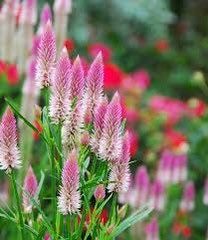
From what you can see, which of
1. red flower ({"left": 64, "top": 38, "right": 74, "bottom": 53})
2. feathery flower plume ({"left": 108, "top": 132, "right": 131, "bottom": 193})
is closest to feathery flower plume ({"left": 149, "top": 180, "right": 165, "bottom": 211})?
red flower ({"left": 64, "top": 38, "right": 74, "bottom": 53})

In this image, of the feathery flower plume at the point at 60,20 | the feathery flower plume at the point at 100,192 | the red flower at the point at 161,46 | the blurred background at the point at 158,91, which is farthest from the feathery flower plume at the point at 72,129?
the red flower at the point at 161,46

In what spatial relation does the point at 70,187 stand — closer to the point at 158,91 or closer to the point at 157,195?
the point at 157,195

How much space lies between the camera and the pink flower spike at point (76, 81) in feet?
5.65

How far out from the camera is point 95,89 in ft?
5.80

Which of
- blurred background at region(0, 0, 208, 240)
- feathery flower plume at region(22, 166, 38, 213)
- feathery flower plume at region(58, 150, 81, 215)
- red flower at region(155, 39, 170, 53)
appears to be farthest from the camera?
red flower at region(155, 39, 170, 53)

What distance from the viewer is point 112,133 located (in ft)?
5.62

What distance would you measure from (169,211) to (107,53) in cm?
153

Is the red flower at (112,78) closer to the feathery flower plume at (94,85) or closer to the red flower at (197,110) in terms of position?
the red flower at (197,110)

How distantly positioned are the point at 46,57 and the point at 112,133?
0.71 feet

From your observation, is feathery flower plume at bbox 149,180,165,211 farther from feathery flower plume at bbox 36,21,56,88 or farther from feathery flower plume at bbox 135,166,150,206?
feathery flower plume at bbox 36,21,56,88

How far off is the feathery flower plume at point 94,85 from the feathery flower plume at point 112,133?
0.23 feet

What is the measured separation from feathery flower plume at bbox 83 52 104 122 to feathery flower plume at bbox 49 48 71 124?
74mm

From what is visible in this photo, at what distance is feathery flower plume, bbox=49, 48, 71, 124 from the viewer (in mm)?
1688

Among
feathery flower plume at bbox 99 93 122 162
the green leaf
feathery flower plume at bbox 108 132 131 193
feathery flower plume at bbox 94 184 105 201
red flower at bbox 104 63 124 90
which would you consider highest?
red flower at bbox 104 63 124 90
